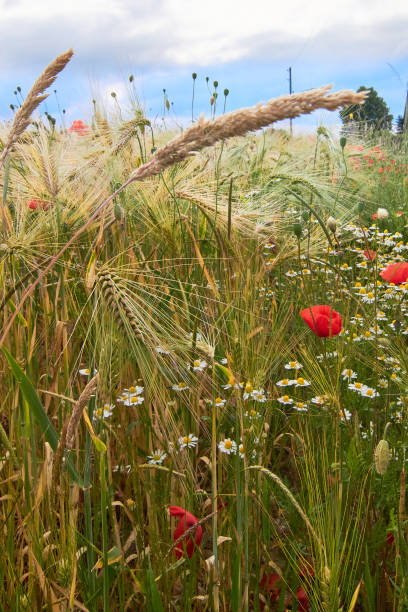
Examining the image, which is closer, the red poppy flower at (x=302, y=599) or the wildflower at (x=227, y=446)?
the red poppy flower at (x=302, y=599)

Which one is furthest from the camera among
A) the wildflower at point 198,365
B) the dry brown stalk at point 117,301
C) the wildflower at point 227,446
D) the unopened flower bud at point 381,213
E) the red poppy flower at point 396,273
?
the unopened flower bud at point 381,213

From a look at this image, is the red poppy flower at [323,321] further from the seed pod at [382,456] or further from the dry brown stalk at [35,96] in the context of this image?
the dry brown stalk at [35,96]

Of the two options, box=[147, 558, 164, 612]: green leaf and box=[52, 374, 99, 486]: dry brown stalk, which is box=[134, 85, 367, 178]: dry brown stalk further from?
box=[147, 558, 164, 612]: green leaf

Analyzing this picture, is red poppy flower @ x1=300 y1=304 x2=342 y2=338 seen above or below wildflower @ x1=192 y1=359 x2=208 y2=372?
above

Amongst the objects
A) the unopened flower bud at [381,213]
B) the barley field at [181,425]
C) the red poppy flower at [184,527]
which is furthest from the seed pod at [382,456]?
the unopened flower bud at [381,213]

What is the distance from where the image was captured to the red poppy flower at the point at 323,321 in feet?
4.56

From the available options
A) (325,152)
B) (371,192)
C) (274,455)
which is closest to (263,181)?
(274,455)

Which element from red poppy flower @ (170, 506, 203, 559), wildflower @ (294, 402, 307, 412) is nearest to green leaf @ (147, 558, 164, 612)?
red poppy flower @ (170, 506, 203, 559)

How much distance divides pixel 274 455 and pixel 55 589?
847mm

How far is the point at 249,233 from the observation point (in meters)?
1.94

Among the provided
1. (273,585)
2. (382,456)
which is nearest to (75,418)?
(382,456)

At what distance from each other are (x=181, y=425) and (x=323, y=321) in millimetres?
452

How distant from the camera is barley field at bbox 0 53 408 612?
917mm

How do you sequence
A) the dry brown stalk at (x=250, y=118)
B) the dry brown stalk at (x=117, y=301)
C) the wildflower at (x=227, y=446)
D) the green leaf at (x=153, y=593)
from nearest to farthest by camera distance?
the dry brown stalk at (x=250, y=118), the green leaf at (x=153, y=593), the dry brown stalk at (x=117, y=301), the wildflower at (x=227, y=446)
